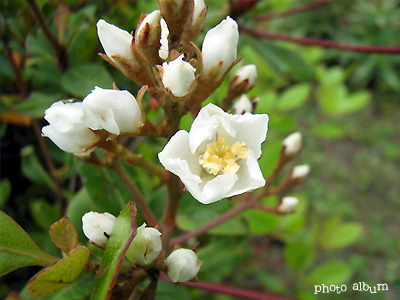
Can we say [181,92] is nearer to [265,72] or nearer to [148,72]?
[148,72]

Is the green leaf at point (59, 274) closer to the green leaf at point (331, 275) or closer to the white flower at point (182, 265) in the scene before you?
the white flower at point (182, 265)

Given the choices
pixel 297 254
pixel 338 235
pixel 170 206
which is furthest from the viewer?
pixel 338 235

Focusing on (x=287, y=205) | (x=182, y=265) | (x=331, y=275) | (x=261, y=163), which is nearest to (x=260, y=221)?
(x=261, y=163)

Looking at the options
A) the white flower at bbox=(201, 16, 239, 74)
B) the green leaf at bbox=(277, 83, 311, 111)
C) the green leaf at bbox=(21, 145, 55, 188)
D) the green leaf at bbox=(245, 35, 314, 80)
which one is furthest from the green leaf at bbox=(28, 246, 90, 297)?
the green leaf at bbox=(277, 83, 311, 111)

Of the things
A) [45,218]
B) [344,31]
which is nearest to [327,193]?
[344,31]

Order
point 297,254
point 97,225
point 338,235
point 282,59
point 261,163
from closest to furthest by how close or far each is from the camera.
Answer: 1. point 97,225
2. point 261,163
3. point 282,59
4. point 297,254
5. point 338,235

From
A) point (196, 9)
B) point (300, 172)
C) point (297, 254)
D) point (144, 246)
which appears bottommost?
point (297, 254)

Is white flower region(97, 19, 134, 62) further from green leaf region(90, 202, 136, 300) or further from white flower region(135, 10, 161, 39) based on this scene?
green leaf region(90, 202, 136, 300)

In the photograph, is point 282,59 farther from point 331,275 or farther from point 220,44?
point 331,275
